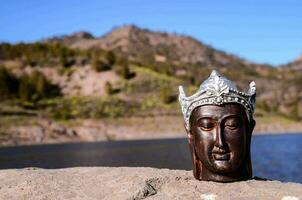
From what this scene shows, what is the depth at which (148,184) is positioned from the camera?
8.72 meters

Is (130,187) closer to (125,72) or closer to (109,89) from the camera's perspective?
(109,89)

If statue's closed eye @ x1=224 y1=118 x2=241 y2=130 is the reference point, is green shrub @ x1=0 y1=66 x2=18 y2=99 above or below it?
above

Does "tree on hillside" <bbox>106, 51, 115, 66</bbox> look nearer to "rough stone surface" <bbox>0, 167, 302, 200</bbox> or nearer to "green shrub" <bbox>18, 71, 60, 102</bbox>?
"green shrub" <bbox>18, 71, 60, 102</bbox>

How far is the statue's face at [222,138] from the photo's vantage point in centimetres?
898

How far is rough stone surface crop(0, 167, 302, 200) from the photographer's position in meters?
8.27

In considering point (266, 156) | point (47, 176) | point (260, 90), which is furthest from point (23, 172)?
point (260, 90)

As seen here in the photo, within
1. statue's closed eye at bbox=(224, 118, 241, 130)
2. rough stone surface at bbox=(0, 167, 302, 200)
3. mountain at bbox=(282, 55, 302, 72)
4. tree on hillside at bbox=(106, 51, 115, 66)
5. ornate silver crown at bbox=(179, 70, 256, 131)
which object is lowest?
rough stone surface at bbox=(0, 167, 302, 200)

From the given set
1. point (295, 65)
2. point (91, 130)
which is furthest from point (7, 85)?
point (295, 65)

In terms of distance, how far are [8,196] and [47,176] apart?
3.51 ft

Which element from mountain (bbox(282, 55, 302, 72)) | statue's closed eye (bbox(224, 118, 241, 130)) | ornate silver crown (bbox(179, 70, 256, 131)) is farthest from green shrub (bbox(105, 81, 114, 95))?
mountain (bbox(282, 55, 302, 72))

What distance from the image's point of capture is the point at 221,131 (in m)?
8.96

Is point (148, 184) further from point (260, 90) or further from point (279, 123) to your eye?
point (260, 90)

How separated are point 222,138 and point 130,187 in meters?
1.72

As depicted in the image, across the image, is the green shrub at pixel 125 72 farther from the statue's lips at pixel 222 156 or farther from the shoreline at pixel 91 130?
the statue's lips at pixel 222 156
